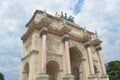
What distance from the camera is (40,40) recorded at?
1747 centimetres

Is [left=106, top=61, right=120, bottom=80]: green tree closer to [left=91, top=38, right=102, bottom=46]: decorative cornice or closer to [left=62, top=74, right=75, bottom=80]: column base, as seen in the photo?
[left=91, top=38, right=102, bottom=46]: decorative cornice

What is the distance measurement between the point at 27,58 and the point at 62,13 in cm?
1014

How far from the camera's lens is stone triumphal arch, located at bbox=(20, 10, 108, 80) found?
16297 millimetres

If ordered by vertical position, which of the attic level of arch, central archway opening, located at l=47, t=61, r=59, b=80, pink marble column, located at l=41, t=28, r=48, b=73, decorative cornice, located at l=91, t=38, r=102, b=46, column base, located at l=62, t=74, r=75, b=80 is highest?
the attic level of arch

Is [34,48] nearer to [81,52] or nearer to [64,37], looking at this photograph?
[64,37]

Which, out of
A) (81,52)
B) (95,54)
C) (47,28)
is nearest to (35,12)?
(47,28)

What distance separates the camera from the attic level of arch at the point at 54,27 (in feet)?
58.1

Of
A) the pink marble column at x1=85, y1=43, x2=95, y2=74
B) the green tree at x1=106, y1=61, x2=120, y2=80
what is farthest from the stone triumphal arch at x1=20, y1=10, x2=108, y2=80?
the green tree at x1=106, y1=61, x2=120, y2=80

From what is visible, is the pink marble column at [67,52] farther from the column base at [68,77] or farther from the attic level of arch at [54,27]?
the attic level of arch at [54,27]

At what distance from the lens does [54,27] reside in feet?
64.1

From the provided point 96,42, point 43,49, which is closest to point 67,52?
point 43,49

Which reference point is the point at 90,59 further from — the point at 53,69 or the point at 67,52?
the point at 53,69

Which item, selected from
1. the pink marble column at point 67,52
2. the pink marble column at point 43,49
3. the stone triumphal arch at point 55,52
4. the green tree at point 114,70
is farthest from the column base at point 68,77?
the green tree at point 114,70

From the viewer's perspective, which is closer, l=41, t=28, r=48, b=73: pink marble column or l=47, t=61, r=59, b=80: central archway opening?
l=41, t=28, r=48, b=73: pink marble column
